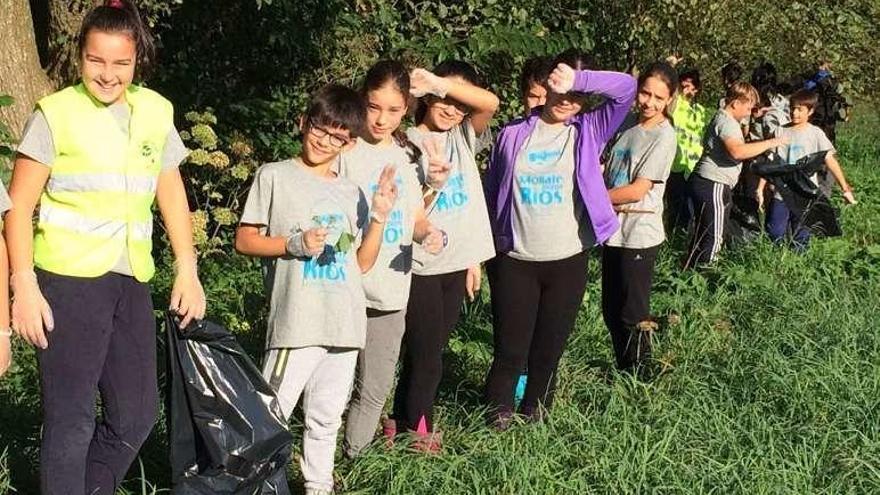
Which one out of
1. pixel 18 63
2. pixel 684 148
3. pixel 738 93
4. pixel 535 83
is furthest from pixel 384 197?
pixel 738 93

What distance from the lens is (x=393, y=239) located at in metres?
3.69

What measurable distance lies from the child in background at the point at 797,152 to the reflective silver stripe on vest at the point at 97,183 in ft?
17.8

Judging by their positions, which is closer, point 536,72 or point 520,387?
point 536,72

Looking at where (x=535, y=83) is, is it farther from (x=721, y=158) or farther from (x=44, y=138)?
(x=721, y=158)

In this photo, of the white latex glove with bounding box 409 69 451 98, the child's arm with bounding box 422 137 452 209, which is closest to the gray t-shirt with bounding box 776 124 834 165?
the child's arm with bounding box 422 137 452 209

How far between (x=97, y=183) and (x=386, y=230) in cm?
107

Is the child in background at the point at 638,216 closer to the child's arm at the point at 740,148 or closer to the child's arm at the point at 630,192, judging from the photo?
the child's arm at the point at 630,192

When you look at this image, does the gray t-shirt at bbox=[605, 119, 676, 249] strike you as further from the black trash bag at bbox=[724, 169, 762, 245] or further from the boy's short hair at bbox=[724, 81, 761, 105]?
the black trash bag at bbox=[724, 169, 762, 245]

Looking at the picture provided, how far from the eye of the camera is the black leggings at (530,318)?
4.17 m

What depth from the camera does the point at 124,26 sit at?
2.91 m

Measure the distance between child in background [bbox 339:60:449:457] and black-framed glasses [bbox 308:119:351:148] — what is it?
0.26 meters

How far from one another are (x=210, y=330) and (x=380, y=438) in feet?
3.43

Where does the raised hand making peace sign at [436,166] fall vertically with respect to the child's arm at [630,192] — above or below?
above

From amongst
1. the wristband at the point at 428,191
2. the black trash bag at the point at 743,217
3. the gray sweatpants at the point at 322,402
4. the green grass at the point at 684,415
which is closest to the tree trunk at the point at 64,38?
the green grass at the point at 684,415
